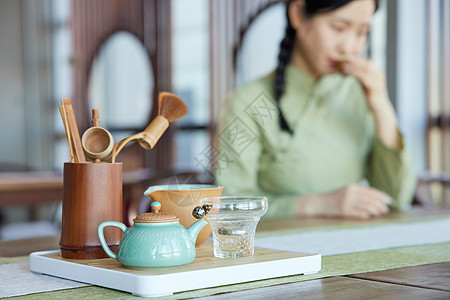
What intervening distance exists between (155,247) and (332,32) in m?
1.26

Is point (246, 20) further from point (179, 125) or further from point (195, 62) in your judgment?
point (179, 125)

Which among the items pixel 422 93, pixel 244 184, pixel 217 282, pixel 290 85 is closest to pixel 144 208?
pixel 244 184

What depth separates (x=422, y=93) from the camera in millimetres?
4000

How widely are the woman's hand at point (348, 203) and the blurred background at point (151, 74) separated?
1603mm

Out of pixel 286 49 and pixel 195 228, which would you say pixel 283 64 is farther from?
pixel 195 228

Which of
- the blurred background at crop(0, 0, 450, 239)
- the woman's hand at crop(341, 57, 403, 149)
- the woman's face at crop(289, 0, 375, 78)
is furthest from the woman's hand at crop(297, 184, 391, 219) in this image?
the blurred background at crop(0, 0, 450, 239)

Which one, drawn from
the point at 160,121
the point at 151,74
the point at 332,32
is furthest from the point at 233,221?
the point at 151,74

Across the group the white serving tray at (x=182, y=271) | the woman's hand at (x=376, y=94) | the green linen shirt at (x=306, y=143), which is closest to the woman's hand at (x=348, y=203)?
the green linen shirt at (x=306, y=143)

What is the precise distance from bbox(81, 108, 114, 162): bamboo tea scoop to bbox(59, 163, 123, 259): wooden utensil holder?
0.02 m

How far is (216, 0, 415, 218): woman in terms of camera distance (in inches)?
74.4

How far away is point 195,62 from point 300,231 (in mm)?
4071

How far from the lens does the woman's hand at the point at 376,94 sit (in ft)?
6.24

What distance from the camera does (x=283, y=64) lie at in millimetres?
2027

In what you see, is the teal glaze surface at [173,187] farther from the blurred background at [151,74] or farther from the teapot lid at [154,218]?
the blurred background at [151,74]
